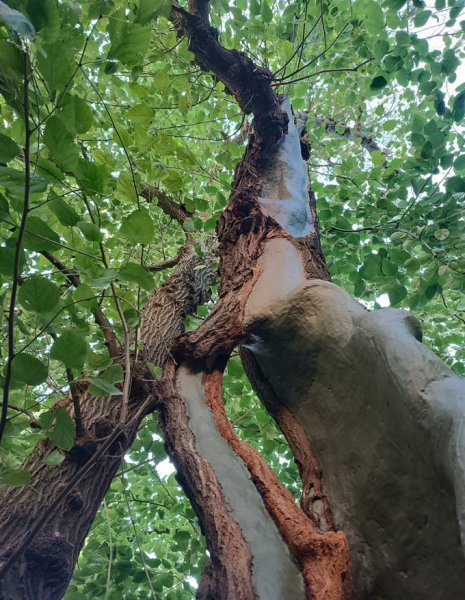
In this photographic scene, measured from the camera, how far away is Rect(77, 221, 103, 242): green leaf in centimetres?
107

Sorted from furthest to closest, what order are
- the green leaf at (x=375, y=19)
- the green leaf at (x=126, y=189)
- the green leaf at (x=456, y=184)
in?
the green leaf at (x=375, y=19)
the green leaf at (x=456, y=184)
the green leaf at (x=126, y=189)

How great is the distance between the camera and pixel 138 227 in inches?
42.4

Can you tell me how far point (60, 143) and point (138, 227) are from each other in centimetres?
24

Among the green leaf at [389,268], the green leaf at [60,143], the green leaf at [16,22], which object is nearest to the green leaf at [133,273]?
the green leaf at [60,143]

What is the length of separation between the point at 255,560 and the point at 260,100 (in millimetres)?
2744

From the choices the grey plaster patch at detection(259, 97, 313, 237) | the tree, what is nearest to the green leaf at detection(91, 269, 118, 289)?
the tree

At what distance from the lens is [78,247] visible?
1.42 m

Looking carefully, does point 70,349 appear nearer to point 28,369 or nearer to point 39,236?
point 28,369

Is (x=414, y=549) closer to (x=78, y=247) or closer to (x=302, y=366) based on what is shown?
(x=302, y=366)

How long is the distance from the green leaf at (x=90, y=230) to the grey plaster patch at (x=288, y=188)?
147 centimetres

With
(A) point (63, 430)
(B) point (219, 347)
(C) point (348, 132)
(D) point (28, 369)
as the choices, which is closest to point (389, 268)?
(B) point (219, 347)

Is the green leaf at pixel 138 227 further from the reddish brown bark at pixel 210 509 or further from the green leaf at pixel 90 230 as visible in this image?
the reddish brown bark at pixel 210 509

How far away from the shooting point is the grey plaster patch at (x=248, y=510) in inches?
45.0

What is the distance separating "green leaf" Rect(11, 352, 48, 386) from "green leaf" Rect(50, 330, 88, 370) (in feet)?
0.16
